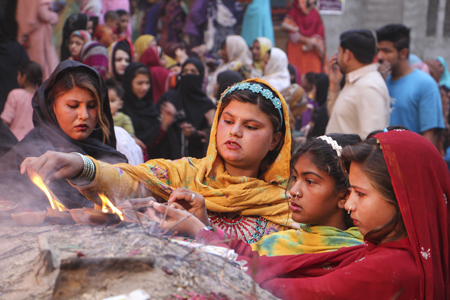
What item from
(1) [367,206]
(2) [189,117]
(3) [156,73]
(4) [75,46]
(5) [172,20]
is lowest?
(2) [189,117]

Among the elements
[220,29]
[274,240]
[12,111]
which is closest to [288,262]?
[274,240]

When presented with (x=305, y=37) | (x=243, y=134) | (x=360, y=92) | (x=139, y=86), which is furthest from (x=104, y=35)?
(x=305, y=37)

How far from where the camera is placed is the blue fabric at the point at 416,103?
15.5 feet

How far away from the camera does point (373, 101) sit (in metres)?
4.33

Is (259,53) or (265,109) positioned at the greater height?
(265,109)

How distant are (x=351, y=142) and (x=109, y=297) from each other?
1653 millimetres

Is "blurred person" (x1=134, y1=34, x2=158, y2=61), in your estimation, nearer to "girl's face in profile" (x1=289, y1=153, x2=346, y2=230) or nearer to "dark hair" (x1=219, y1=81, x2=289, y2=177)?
"dark hair" (x1=219, y1=81, x2=289, y2=177)

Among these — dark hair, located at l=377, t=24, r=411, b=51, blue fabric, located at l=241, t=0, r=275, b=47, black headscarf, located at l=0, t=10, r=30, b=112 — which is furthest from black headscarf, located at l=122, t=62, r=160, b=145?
blue fabric, located at l=241, t=0, r=275, b=47

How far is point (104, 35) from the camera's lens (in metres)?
7.25

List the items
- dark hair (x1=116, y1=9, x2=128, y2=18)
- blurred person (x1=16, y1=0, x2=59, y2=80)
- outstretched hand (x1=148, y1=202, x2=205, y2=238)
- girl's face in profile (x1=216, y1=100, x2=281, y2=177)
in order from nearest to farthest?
outstretched hand (x1=148, y1=202, x2=205, y2=238) → girl's face in profile (x1=216, y1=100, x2=281, y2=177) → blurred person (x1=16, y1=0, x2=59, y2=80) → dark hair (x1=116, y1=9, x2=128, y2=18)

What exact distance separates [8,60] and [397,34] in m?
4.93

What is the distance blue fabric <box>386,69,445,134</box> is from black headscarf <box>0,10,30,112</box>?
4749mm

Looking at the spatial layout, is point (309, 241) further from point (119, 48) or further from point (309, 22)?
point (309, 22)

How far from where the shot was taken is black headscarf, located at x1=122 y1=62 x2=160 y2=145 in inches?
222
